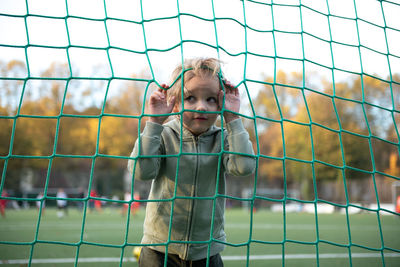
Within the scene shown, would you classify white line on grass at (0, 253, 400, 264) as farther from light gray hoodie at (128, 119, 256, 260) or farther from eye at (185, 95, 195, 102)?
eye at (185, 95, 195, 102)

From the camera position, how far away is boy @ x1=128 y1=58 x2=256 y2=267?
85.4 inches

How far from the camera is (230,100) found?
2275mm

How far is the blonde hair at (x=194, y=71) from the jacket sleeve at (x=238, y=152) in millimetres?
299

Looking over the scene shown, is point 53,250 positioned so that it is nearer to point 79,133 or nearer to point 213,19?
point 213,19

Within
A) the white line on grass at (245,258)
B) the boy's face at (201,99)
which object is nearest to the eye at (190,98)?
the boy's face at (201,99)

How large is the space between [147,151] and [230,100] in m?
0.55

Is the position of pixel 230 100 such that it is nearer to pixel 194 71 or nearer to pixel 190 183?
pixel 194 71

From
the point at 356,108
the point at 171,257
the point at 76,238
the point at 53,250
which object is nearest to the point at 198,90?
the point at 171,257

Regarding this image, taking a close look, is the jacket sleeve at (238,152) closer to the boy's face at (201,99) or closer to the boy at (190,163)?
the boy at (190,163)

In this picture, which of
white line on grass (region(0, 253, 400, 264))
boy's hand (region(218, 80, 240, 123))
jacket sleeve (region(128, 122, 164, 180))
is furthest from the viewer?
white line on grass (region(0, 253, 400, 264))

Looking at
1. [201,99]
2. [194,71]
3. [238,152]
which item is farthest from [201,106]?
[238,152]

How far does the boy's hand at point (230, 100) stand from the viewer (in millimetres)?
2254

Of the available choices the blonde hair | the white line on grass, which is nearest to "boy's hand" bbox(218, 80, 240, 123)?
the blonde hair

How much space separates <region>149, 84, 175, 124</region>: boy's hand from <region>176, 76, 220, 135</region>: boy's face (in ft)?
0.31
